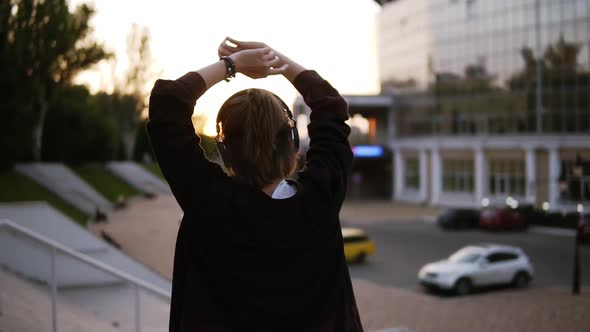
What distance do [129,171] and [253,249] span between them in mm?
36942

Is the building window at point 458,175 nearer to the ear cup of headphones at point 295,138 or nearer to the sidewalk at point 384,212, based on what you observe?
the sidewalk at point 384,212

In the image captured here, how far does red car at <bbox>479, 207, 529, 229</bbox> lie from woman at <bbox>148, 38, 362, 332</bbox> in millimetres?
31928

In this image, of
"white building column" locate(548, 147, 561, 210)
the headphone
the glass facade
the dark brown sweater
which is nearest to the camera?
the dark brown sweater

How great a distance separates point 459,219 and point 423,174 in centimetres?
1658

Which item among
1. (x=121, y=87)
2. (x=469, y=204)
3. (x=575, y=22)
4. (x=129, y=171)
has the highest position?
(x=575, y=22)

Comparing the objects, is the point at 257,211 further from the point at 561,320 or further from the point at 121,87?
the point at 121,87

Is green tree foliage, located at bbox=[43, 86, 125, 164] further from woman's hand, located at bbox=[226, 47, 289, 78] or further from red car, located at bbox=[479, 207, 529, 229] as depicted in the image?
woman's hand, located at bbox=[226, 47, 289, 78]

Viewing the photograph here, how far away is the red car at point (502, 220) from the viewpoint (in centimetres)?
3212

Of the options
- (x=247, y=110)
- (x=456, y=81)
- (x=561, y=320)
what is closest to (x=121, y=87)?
(x=456, y=81)

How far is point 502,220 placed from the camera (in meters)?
32.2

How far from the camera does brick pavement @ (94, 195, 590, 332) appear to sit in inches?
508

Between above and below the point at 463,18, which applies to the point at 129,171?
below

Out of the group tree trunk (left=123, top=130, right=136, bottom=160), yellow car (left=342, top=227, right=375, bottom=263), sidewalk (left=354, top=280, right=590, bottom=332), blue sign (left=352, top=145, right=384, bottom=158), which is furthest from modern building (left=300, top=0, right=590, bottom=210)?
sidewalk (left=354, top=280, right=590, bottom=332)

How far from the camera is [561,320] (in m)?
13.0
